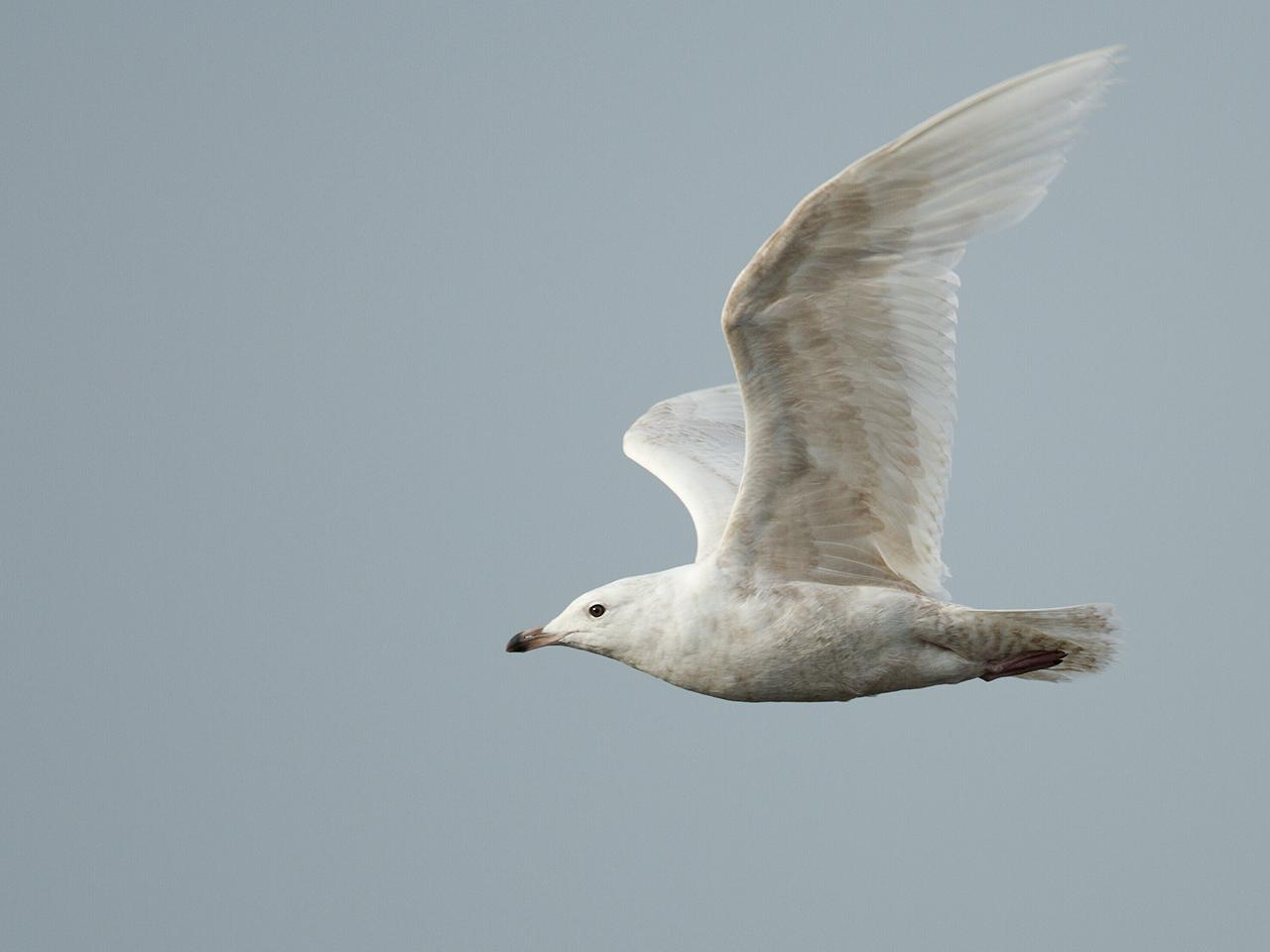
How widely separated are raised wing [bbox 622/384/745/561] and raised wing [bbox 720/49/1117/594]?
134 centimetres

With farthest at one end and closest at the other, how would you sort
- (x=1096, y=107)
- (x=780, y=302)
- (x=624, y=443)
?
(x=624, y=443) < (x=780, y=302) < (x=1096, y=107)

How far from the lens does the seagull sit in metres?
10.6

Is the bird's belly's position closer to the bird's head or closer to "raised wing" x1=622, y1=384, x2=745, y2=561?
the bird's head

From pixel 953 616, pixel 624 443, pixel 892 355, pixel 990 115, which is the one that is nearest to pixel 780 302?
pixel 892 355

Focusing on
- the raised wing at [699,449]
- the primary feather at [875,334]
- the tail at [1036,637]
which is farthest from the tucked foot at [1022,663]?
the raised wing at [699,449]

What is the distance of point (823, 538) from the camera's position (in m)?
12.2

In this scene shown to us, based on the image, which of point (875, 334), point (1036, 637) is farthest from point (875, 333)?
point (1036, 637)

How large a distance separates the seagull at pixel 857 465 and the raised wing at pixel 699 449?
1077 mm

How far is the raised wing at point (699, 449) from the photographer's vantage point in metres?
14.3

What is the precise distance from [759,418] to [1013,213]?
1.95m

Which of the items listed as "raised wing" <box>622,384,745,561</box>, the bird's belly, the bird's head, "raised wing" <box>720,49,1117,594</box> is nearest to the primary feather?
"raised wing" <box>720,49,1117,594</box>

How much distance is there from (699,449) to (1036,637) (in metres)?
4.32

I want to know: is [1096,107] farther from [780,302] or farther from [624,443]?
[624,443]

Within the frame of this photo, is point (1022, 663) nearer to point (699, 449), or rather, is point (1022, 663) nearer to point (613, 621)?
point (613, 621)
